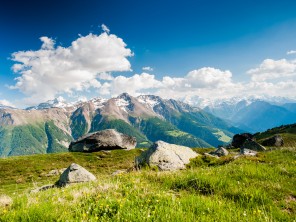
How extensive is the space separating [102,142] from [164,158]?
63876 millimetres

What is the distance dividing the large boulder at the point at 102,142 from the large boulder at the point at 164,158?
6098 cm

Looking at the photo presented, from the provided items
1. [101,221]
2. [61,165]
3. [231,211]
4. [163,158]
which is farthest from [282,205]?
[61,165]

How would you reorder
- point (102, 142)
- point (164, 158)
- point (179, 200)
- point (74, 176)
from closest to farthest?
point (179, 200) < point (164, 158) < point (74, 176) < point (102, 142)

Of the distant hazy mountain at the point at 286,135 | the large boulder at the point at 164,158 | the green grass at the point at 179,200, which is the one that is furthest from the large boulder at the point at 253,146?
the green grass at the point at 179,200

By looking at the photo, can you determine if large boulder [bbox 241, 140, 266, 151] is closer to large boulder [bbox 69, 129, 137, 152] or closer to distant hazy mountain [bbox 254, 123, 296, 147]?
distant hazy mountain [bbox 254, 123, 296, 147]

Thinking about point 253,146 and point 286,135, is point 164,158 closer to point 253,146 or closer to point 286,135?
point 253,146

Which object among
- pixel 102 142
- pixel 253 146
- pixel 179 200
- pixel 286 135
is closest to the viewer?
pixel 179 200

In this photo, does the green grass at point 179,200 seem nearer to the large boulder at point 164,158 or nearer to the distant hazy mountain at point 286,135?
the large boulder at point 164,158

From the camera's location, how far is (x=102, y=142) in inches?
3332

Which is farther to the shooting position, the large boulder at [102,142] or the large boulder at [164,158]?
the large boulder at [102,142]

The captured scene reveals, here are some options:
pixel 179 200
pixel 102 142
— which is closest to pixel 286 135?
pixel 102 142

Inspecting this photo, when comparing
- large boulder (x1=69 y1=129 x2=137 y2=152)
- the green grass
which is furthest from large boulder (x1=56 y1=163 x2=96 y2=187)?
large boulder (x1=69 y1=129 x2=137 y2=152)

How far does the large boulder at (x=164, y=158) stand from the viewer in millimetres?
22316

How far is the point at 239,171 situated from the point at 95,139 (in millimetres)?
77850
